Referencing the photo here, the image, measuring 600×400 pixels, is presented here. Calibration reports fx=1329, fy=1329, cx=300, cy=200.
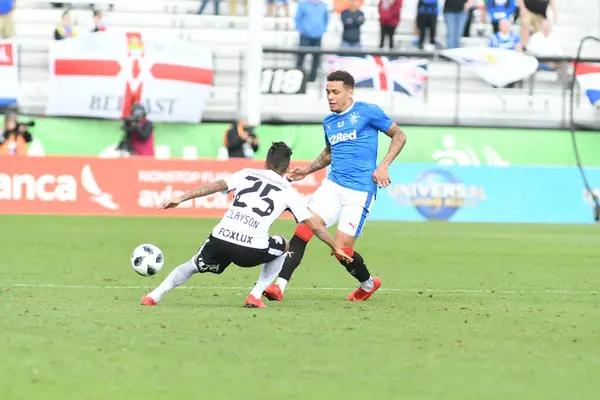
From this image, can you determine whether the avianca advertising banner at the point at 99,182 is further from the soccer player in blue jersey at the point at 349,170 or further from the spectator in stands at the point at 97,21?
the soccer player in blue jersey at the point at 349,170

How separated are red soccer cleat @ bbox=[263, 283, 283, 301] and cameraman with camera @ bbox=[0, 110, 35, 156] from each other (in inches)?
576

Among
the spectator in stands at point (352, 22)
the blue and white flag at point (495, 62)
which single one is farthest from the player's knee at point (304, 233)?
the spectator in stands at point (352, 22)

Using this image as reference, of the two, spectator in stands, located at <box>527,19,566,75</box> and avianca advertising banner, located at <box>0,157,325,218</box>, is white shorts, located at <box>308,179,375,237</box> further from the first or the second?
spectator in stands, located at <box>527,19,566,75</box>

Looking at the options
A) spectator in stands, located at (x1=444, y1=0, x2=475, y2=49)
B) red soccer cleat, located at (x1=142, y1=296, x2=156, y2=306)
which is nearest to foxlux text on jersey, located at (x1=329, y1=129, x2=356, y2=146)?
red soccer cleat, located at (x1=142, y1=296, x2=156, y2=306)

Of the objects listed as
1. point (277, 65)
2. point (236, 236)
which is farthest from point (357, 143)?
point (277, 65)

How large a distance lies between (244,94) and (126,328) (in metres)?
19.1

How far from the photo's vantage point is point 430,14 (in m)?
29.5

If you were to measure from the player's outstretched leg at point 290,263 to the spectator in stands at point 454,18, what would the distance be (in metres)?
18.5

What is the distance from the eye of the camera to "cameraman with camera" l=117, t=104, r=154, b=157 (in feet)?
83.9

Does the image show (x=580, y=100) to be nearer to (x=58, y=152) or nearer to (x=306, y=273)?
(x=58, y=152)

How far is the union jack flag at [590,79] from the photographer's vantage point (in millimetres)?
27922

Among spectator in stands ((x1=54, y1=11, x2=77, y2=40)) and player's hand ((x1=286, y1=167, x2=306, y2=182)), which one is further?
spectator in stands ((x1=54, y1=11, x2=77, y2=40))

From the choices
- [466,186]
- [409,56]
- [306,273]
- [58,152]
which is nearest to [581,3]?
[409,56]

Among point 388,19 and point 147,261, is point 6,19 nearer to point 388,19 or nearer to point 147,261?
point 388,19
